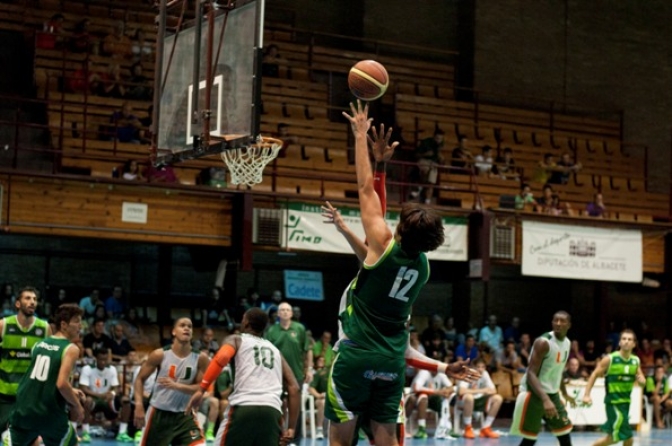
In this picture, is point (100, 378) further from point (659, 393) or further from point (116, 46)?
point (659, 393)

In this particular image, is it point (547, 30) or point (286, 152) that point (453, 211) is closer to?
point (286, 152)

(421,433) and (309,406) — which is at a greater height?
(309,406)

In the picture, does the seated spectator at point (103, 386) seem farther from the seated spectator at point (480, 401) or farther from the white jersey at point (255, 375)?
the white jersey at point (255, 375)

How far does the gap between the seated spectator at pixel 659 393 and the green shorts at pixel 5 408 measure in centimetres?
1529

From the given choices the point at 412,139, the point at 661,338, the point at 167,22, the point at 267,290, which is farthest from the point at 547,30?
the point at 167,22

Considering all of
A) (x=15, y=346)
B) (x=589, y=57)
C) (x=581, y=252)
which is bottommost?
(x=15, y=346)

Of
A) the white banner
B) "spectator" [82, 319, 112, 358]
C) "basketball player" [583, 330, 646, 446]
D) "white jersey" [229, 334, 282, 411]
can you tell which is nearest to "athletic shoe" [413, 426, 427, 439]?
the white banner

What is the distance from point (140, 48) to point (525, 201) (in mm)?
8395

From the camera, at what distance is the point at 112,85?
70.6 feet

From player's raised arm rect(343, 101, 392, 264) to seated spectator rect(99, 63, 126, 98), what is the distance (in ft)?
52.1

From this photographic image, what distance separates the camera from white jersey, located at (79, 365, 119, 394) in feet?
55.5

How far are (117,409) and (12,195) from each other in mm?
3904

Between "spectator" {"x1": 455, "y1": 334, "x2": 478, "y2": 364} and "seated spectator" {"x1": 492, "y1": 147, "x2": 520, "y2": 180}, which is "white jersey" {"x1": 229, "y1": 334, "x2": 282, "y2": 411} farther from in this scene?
"seated spectator" {"x1": 492, "y1": 147, "x2": 520, "y2": 180}

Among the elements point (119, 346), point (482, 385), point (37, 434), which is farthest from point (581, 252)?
point (37, 434)
